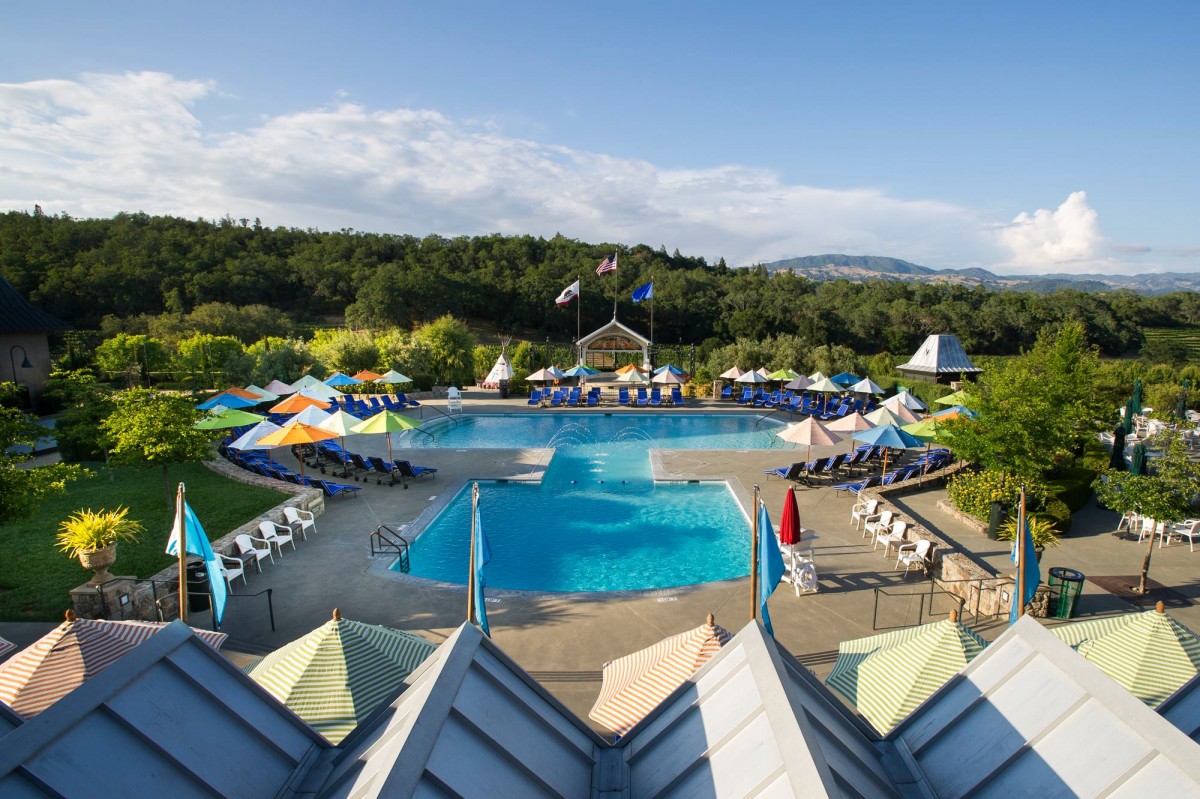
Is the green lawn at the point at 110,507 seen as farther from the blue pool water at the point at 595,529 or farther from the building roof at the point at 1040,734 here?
the building roof at the point at 1040,734

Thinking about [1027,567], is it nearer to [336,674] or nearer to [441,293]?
[336,674]

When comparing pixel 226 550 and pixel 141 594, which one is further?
pixel 226 550

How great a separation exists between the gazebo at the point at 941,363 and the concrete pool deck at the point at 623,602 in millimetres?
19014

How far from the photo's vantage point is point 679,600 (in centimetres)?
915

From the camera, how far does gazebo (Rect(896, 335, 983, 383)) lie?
100 ft

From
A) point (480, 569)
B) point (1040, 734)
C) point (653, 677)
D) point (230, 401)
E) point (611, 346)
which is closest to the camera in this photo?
point (1040, 734)

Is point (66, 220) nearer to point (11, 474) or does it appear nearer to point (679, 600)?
point (11, 474)

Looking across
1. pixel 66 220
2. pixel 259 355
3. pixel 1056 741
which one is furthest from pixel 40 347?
pixel 66 220

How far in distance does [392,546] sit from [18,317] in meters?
23.4

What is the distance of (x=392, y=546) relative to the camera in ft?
36.9

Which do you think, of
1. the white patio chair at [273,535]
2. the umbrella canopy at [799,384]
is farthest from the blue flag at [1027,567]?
the umbrella canopy at [799,384]

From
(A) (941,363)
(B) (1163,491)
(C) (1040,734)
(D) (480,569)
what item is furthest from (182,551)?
(A) (941,363)

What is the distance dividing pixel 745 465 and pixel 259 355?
74.4 feet

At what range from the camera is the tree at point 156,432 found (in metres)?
12.1
